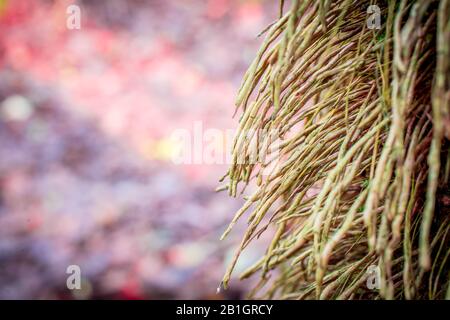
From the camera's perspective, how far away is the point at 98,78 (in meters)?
2.89

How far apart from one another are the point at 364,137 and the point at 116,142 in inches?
82.7

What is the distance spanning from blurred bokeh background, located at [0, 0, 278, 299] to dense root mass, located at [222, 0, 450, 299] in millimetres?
1217

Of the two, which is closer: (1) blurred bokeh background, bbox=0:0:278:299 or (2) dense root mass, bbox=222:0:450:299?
(2) dense root mass, bbox=222:0:450:299

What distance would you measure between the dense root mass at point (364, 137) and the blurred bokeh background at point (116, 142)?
1217 mm

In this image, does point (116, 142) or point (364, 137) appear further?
point (116, 142)

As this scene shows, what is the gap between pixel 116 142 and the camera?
102 inches

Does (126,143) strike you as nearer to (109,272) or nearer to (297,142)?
(109,272)

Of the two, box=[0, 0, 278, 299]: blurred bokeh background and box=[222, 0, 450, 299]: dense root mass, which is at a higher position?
box=[0, 0, 278, 299]: blurred bokeh background

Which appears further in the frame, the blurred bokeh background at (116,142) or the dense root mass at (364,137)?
the blurred bokeh background at (116,142)

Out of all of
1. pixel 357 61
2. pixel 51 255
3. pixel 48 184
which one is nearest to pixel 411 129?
pixel 357 61

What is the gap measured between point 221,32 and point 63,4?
1081mm

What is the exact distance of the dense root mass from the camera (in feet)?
1.92

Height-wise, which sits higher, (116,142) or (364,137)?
(116,142)

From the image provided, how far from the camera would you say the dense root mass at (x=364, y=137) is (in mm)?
585
